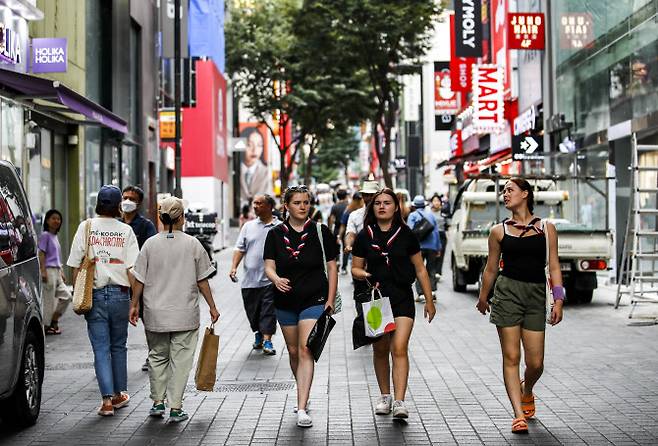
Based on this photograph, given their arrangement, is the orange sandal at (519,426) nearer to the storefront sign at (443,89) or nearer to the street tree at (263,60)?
the street tree at (263,60)

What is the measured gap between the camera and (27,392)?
773cm

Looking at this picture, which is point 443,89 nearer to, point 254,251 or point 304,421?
point 254,251

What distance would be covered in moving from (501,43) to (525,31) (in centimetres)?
725

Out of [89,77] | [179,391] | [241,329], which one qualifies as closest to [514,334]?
[179,391]

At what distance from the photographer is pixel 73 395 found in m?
9.29

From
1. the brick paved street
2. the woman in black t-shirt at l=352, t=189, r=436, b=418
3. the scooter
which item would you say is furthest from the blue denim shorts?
the scooter

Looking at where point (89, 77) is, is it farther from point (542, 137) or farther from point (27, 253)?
point (27, 253)

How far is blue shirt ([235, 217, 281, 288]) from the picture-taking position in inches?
464

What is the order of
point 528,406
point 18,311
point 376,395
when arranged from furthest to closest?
point 376,395
point 528,406
point 18,311

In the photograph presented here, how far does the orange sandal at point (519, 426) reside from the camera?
7.31 metres

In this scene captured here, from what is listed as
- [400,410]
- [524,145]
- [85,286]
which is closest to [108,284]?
[85,286]

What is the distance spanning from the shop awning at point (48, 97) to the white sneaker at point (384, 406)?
25.3 feet

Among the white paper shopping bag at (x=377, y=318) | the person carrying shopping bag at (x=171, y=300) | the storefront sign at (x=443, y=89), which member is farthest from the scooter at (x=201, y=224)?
the storefront sign at (x=443, y=89)

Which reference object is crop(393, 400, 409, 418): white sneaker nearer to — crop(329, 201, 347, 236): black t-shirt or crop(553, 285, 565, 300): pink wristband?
crop(553, 285, 565, 300): pink wristband
